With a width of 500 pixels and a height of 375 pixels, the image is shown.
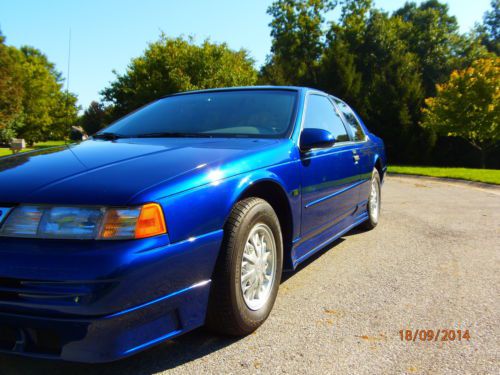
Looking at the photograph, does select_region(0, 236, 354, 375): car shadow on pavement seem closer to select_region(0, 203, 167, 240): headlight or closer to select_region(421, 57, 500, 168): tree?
select_region(0, 203, 167, 240): headlight

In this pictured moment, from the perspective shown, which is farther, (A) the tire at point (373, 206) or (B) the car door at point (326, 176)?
(A) the tire at point (373, 206)

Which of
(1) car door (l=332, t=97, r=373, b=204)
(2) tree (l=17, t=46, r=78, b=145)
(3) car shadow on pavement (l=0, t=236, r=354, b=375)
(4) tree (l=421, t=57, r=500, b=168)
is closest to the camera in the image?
(3) car shadow on pavement (l=0, t=236, r=354, b=375)

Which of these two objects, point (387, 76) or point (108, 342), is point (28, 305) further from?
point (387, 76)

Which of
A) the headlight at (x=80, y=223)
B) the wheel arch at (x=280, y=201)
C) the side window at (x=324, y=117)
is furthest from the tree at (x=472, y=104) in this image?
the headlight at (x=80, y=223)

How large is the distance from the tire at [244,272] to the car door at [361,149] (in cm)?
206

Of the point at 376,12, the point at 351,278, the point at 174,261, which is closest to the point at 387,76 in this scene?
the point at 376,12

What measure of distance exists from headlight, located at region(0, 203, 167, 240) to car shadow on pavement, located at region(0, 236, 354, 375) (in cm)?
73

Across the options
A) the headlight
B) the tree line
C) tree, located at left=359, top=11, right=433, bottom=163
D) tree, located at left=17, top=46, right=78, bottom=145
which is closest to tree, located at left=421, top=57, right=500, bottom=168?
the tree line

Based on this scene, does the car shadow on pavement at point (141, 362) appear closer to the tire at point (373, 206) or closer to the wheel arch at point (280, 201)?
the wheel arch at point (280, 201)

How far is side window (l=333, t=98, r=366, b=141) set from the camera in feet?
16.0

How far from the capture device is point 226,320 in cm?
238

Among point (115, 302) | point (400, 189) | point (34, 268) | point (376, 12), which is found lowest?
point (400, 189)

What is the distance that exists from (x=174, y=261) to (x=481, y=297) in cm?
235

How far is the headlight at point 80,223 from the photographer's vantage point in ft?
6.26
